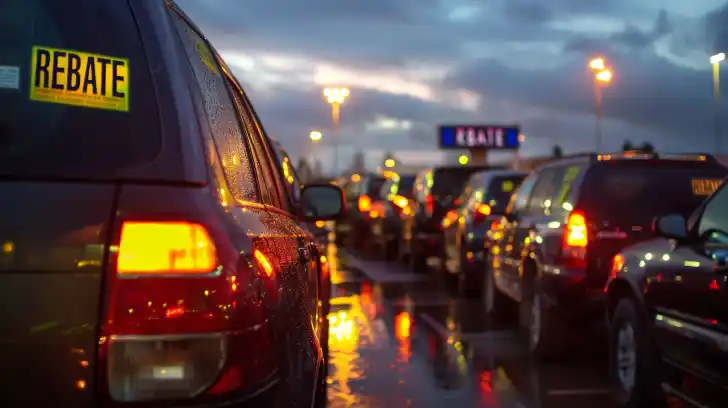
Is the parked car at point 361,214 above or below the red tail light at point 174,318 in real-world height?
above

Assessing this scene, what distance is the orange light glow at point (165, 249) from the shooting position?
237cm

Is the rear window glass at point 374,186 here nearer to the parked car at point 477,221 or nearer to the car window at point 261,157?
the parked car at point 477,221

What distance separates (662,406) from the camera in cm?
614

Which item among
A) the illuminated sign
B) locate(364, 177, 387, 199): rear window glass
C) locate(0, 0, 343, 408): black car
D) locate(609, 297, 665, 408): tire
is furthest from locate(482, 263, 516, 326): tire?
the illuminated sign

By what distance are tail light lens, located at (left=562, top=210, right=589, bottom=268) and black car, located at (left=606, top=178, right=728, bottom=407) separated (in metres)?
0.94

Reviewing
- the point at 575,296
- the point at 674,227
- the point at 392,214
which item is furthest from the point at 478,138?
the point at 674,227

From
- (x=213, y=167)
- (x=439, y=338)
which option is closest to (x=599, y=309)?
(x=439, y=338)

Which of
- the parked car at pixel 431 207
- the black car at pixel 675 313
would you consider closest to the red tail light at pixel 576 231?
the black car at pixel 675 313

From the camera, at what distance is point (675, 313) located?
18.4ft

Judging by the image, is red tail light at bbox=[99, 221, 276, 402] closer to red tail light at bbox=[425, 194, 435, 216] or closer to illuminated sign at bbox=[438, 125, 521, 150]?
red tail light at bbox=[425, 194, 435, 216]

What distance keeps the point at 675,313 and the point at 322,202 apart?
7.50 ft

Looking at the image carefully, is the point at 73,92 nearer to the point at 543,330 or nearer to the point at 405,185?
the point at 543,330

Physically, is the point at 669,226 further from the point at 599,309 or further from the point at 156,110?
the point at 156,110

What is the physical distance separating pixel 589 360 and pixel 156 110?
6.65m
